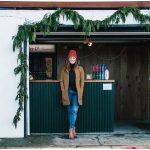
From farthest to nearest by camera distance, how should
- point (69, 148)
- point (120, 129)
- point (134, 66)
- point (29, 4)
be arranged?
point (134, 66)
point (120, 129)
point (29, 4)
point (69, 148)

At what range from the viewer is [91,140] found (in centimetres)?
979

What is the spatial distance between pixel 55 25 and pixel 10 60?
136cm

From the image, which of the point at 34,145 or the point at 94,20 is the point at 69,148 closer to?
the point at 34,145

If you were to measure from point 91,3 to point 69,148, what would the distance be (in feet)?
11.3

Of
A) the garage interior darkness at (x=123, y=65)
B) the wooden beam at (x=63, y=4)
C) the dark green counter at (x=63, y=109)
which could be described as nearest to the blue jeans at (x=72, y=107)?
the dark green counter at (x=63, y=109)

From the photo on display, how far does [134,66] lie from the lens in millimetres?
12938

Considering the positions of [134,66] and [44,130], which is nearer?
[44,130]

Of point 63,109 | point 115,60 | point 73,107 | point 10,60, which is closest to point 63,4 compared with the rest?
point 10,60

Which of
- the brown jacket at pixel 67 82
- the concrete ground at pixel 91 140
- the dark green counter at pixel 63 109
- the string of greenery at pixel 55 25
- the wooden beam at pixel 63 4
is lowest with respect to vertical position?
the concrete ground at pixel 91 140

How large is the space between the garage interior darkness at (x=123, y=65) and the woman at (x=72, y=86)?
2.67 metres

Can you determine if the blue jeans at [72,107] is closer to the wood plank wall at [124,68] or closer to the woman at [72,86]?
the woman at [72,86]

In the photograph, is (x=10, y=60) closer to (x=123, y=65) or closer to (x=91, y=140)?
(x=91, y=140)

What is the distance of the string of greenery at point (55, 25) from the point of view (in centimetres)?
981

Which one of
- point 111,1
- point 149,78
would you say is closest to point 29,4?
point 111,1
